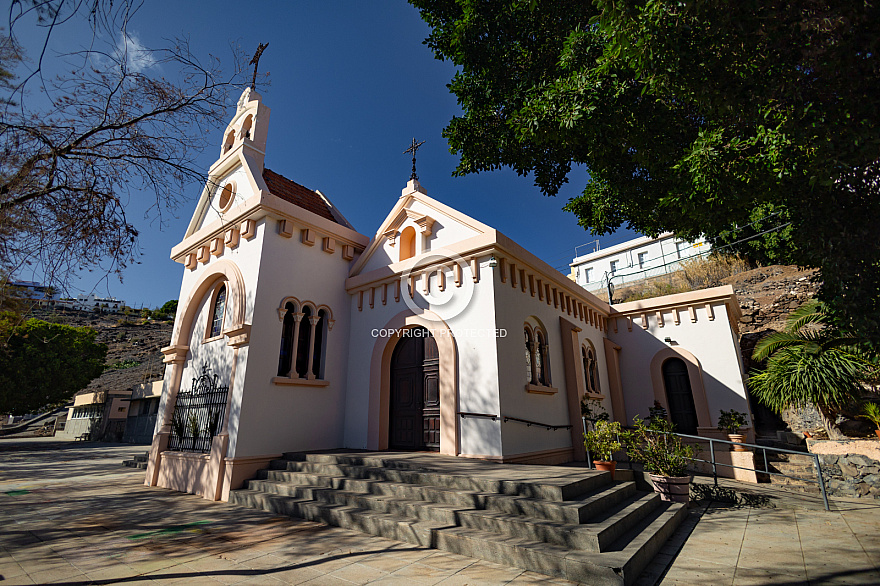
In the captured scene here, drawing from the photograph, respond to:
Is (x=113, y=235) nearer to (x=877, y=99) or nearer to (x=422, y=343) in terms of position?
(x=422, y=343)

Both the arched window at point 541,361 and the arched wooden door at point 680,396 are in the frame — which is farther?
the arched wooden door at point 680,396

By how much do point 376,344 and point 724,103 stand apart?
8.01 metres

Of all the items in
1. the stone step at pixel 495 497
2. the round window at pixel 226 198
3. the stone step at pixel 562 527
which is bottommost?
the stone step at pixel 562 527

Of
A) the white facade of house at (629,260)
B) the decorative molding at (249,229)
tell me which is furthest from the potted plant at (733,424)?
the white facade of house at (629,260)

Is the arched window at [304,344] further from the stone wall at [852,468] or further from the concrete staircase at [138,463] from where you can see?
the stone wall at [852,468]

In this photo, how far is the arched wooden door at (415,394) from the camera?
354 inches

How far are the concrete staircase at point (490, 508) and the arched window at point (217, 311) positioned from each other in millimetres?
4412

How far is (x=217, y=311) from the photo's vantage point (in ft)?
35.3

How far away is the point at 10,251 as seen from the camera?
475cm

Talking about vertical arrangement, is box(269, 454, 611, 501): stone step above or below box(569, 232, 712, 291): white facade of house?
below

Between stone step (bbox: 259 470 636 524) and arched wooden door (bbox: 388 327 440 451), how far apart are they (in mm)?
2163

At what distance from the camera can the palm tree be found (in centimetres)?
918

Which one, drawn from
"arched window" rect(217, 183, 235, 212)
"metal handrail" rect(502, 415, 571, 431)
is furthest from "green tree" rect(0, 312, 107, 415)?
"metal handrail" rect(502, 415, 571, 431)

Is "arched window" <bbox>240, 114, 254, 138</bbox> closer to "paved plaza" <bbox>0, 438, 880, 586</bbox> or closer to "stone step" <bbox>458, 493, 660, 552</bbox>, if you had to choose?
"paved plaza" <bbox>0, 438, 880, 586</bbox>
